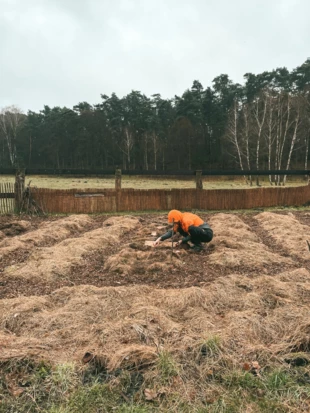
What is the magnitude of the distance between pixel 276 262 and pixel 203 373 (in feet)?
12.6

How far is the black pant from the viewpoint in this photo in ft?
21.9

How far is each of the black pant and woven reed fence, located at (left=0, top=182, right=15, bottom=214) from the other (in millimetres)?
7662

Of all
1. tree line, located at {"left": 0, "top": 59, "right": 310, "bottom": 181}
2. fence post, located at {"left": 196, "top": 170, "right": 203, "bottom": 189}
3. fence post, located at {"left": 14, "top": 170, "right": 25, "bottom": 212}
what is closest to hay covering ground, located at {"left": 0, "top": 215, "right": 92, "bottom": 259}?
fence post, located at {"left": 14, "top": 170, "right": 25, "bottom": 212}

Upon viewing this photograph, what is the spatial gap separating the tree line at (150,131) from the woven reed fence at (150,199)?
27134 millimetres

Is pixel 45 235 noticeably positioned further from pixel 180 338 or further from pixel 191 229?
pixel 180 338

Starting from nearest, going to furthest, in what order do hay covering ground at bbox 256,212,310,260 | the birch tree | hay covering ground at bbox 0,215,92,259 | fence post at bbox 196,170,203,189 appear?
hay covering ground at bbox 256,212,310,260
hay covering ground at bbox 0,215,92,259
fence post at bbox 196,170,203,189
the birch tree

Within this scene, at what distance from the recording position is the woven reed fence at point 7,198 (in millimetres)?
11719

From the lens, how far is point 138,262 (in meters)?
5.98

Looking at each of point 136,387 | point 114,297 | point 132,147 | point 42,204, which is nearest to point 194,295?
point 114,297

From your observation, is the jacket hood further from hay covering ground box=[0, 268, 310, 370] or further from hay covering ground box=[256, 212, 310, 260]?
hay covering ground box=[256, 212, 310, 260]

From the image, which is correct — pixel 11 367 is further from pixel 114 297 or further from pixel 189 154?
pixel 189 154

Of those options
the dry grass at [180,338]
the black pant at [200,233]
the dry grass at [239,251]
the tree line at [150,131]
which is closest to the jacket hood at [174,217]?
the black pant at [200,233]

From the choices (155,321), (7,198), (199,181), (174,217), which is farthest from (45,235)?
(199,181)

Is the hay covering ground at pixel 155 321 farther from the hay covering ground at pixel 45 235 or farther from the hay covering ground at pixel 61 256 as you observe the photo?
the hay covering ground at pixel 45 235
